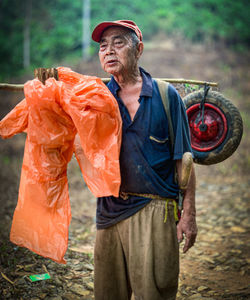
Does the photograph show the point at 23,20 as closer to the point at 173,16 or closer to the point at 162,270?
the point at 173,16

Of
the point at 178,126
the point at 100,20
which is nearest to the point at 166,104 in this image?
the point at 178,126

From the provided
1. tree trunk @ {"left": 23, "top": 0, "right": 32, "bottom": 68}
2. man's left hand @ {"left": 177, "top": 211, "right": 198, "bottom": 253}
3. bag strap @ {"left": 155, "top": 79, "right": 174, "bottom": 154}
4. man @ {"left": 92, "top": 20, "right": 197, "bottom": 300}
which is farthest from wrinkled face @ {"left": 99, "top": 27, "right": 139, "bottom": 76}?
tree trunk @ {"left": 23, "top": 0, "right": 32, "bottom": 68}

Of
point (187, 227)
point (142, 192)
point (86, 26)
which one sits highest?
point (86, 26)

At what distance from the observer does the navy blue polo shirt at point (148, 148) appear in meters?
1.84

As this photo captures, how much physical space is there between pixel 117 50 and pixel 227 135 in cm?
134

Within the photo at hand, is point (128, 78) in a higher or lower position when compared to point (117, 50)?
lower

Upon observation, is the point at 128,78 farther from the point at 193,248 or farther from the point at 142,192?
the point at 193,248

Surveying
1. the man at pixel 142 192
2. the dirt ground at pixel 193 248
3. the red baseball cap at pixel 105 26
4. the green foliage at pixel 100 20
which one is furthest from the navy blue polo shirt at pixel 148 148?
the green foliage at pixel 100 20

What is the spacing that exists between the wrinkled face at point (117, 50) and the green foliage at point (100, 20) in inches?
613

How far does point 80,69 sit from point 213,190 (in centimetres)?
1084

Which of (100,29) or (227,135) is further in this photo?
(227,135)

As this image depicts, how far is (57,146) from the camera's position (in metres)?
1.85

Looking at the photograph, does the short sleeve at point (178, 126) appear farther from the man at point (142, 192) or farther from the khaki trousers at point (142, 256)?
the khaki trousers at point (142, 256)

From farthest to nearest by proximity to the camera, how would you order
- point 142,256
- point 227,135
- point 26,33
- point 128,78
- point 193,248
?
point 26,33
point 193,248
point 227,135
point 128,78
point 142,256
